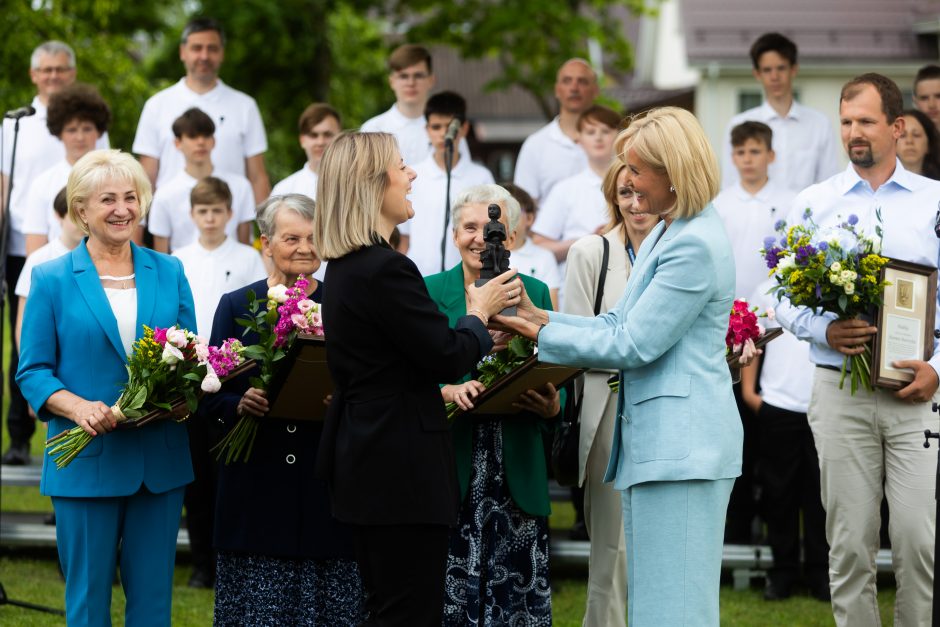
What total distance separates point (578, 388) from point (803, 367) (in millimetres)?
2688

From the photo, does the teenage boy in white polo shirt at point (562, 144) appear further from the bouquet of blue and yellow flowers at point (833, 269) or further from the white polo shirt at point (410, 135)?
the bouquet of blue and yellow flowers at point (833, 269)

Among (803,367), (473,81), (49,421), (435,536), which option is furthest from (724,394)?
(473,81)

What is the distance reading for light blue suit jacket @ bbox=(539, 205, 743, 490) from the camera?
495 cm

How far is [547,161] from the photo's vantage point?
10484 mm

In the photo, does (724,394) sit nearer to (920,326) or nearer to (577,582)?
(920,326)

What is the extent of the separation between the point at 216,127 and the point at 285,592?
4948mm

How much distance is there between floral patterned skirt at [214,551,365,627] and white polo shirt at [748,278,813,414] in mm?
3714

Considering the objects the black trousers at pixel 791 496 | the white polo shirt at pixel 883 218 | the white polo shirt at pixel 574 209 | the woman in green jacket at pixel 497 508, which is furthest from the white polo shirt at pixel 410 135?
the white polo shirt at pixel 883 218

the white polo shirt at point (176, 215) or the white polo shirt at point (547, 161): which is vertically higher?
the white polo shirt at point (547, 161)

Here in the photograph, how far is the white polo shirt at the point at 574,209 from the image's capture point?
372 inches

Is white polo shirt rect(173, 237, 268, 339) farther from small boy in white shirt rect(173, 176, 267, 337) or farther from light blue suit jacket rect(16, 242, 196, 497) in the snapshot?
light blue suit jacket rect(16, 242, 196, 497)

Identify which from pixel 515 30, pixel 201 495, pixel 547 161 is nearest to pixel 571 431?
pixel 201 495

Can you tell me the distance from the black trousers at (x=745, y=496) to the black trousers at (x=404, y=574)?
4609 millimetres

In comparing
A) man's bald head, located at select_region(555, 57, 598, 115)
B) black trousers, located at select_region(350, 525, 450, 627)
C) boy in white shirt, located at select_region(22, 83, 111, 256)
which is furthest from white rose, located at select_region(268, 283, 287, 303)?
man's bald head, located at select_region(555, 57, 598, 115)
